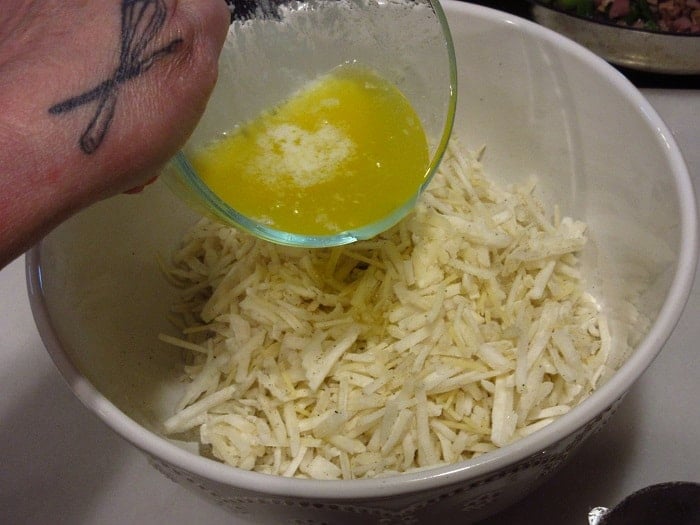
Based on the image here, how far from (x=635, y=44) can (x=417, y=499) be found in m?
1.48

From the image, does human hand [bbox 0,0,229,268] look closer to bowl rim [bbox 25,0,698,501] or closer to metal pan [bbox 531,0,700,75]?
bowl rim [bbox 25,0,698,501]

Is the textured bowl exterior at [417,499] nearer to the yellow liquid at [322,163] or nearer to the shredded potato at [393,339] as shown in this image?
the shredded potato at [393,339]

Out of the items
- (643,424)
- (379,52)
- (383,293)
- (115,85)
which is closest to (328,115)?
(379,52)

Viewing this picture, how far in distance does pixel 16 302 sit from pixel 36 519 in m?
0.57

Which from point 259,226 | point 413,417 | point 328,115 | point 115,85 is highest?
point 115,85

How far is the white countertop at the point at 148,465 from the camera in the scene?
3.97 ft

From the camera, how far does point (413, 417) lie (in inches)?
43.8

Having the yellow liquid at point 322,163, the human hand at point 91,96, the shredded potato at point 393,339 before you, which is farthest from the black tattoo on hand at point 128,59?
the shredded potato at point 393,339

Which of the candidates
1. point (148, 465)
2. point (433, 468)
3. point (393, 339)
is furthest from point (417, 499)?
point (148, 465)

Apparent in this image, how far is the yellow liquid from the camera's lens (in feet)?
3.67

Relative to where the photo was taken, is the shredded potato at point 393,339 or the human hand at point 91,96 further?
the shredded potato at point 393,339

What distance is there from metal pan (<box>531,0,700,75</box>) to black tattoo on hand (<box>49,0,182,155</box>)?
1.43 metres

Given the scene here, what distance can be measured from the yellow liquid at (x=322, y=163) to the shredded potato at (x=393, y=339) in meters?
0.22

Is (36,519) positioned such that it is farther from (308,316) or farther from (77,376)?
(308,316)
